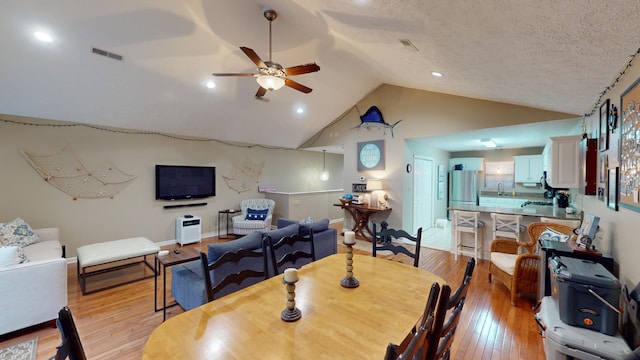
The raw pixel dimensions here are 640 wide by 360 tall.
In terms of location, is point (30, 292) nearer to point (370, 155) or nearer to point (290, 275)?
point (290, 275)

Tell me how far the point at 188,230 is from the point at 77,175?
208 cm

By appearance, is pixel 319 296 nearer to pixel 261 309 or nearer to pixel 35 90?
pixel 261 309

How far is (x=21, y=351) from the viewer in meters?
2.21

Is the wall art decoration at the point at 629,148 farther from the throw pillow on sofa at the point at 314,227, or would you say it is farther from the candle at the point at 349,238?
the throw pillow on sofa at the point at 314,227

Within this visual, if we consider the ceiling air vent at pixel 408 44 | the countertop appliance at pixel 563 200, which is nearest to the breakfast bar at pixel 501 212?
the countertop appliance at pixel 563 200

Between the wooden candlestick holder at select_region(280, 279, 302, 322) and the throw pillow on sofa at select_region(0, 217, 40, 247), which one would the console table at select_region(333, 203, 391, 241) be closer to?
the wooden candlestick holder at select_region(280, 279, 302, 322)

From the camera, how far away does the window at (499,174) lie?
279 inches

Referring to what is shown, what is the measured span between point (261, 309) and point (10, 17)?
4.05 meters

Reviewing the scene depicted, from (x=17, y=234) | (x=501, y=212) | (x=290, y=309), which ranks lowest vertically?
(x=17, y=234)

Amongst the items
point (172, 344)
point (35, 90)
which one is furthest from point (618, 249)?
point (35, 90)

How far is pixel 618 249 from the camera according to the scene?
2.09m

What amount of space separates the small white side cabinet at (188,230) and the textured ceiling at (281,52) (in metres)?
1.90

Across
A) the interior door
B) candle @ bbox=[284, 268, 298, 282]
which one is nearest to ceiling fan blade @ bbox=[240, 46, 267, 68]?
candle @ bbox=[284, 268, 298, 282]

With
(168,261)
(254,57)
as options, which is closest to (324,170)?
(254,57)
